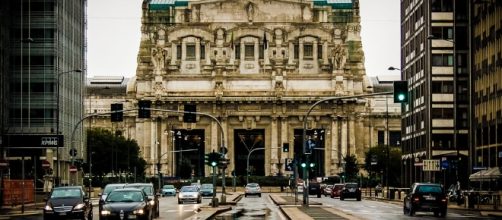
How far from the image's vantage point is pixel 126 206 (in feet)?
147

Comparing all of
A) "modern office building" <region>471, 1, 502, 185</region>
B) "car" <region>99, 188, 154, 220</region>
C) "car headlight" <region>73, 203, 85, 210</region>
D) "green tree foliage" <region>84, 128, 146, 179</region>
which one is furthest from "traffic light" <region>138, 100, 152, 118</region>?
"green tree foliage" <region>84, 128, 146, 179</region>

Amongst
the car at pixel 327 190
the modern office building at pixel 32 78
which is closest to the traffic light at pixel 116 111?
the modern office building at pixel 32 78

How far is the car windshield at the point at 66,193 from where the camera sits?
161 ft

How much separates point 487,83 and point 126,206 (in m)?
57.4

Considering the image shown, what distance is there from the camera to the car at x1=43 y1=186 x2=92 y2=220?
1870 inches

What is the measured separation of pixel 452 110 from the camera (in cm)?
11762

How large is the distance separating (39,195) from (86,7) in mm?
51042

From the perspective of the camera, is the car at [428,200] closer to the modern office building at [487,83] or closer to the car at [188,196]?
the modern office building at [487,83]

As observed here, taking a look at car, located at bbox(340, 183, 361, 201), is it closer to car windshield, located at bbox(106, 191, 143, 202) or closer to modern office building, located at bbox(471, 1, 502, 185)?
modern office building, located at bbox(471, 1, 502, 185)

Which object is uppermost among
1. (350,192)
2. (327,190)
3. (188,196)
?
(188,196)

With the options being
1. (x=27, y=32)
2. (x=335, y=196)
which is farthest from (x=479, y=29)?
(x=27, y=32)

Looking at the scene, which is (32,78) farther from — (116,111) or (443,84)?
(116,111)

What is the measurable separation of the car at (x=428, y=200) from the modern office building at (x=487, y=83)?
28.3 metres

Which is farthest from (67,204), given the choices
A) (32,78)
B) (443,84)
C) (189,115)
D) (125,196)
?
(32,78)
